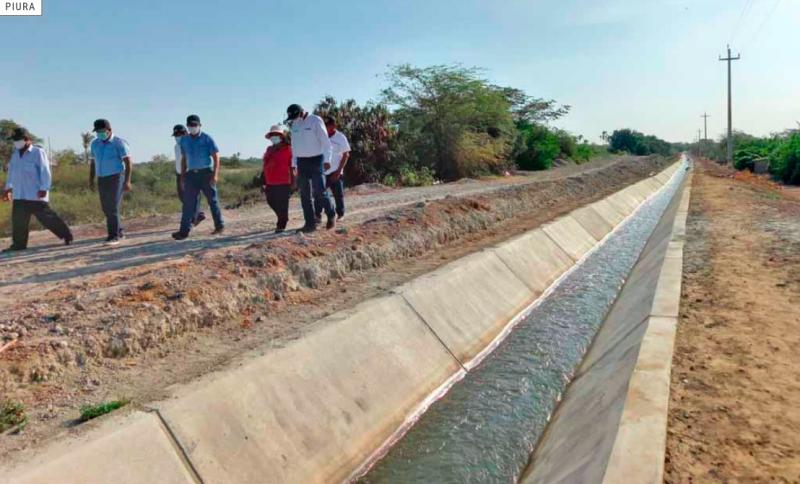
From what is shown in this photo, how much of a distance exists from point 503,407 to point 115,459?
3.10m

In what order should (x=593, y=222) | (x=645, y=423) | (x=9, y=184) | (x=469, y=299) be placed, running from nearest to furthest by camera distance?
(x=645, y=423) → (x=469, y=299) → (x=9, y=184) → (x=593, y=222)

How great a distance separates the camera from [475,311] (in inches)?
276

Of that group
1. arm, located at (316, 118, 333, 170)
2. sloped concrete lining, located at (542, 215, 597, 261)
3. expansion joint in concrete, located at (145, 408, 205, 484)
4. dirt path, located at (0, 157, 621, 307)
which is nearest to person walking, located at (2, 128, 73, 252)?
dirt path, located at (0, 157, 621, 307)

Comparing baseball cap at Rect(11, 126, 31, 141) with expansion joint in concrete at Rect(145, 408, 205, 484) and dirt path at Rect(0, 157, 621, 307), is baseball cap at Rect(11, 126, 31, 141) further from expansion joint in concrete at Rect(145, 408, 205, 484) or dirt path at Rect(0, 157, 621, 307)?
expansion joint in concrete at Rect(145, 408, 205, 484)

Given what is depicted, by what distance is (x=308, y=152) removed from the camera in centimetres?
755

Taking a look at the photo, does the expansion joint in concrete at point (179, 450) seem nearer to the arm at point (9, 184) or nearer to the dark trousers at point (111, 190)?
the dark trousers at point (111, 190)

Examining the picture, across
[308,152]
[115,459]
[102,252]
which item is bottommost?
[115,459]

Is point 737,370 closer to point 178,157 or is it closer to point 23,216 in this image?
point 178,157

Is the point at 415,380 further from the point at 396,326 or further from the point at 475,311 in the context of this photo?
the point at 475,311

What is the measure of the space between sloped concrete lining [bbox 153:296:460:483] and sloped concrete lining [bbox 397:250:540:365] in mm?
593

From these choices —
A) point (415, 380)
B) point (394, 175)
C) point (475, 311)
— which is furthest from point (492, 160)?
point (415, 380)

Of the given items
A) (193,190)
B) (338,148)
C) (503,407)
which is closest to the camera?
(503,407)

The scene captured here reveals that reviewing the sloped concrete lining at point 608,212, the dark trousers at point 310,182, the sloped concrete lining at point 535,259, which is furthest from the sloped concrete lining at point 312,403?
the sloped concrete lining at point 608,212

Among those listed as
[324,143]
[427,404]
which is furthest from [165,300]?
[324,143]
